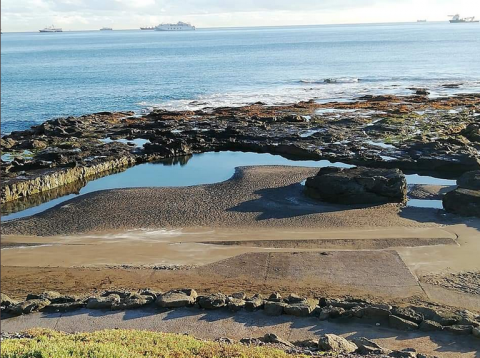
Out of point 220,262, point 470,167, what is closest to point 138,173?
point 220,262

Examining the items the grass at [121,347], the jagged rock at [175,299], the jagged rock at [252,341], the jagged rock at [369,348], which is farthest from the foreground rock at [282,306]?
the grass at [121,347]

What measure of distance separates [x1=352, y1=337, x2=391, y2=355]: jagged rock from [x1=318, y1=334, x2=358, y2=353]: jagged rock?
179 mm

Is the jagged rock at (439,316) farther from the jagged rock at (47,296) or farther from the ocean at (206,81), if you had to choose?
the ocean at (206,81)

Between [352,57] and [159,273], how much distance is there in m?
138

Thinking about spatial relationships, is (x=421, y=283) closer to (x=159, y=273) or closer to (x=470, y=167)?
(x=159, y=273)

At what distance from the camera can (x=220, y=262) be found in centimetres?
2430

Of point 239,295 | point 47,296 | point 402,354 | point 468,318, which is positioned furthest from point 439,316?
point 47,296

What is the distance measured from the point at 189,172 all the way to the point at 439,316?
28.0 m

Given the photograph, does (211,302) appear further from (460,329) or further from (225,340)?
(460,329)

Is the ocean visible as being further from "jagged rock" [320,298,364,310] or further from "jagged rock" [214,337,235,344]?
"jagged rock" [214,337,235,344]

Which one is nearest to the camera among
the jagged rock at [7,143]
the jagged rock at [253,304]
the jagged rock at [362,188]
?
the jagged rock at [253,304]

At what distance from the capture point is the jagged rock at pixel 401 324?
17.0m

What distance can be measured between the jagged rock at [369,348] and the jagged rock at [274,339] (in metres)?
1.89

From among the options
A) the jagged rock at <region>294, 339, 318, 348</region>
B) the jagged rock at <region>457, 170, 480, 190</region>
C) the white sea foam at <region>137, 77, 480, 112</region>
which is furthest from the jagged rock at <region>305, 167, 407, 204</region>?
the white sea foam at <region>137, 77, 480, 112</region>
